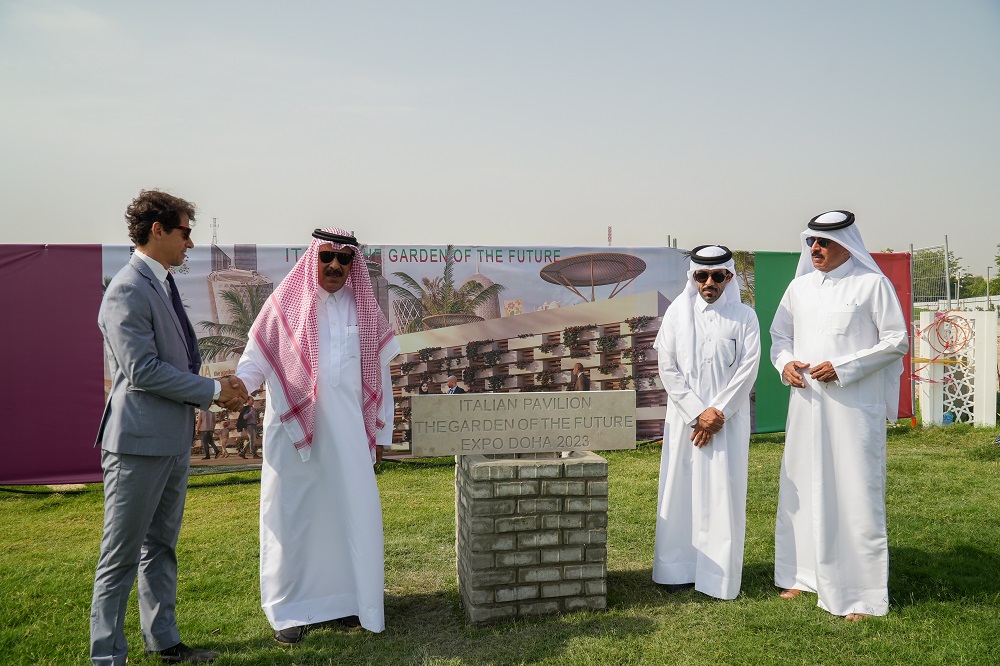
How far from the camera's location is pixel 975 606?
397cm

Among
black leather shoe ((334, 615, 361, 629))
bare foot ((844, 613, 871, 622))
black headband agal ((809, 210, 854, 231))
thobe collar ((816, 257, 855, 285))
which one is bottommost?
black leather shoe ((334, 615, 361, 629))

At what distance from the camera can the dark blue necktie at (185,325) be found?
11.5 ft

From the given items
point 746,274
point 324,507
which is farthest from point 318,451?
point 746,274

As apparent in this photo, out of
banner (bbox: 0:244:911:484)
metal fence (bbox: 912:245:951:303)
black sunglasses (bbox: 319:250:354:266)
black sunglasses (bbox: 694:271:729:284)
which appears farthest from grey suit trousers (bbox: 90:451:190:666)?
metal fence (bbox: 912:245:951:303)

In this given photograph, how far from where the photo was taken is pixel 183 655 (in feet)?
11.5

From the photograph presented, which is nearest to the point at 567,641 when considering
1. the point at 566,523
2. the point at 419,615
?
the point at 566,523

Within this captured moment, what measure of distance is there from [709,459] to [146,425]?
10.0 ft

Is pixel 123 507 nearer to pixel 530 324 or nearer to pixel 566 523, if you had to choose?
pixel 566 523

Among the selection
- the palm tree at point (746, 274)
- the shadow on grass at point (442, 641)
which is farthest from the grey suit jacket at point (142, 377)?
the palm tree at point (746, 274)

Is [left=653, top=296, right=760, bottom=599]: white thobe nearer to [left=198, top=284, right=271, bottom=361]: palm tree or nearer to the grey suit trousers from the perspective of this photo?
the grey suit trousers

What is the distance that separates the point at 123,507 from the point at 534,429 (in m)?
2.10

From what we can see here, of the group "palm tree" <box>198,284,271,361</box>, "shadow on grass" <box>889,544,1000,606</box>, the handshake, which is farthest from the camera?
"palm tree" <box>198,284,271,361</box>

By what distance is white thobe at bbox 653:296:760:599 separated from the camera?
Answer: 4188 millimetres

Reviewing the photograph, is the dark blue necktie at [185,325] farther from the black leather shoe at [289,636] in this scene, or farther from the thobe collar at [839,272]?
the thobe collar at [839,272]
